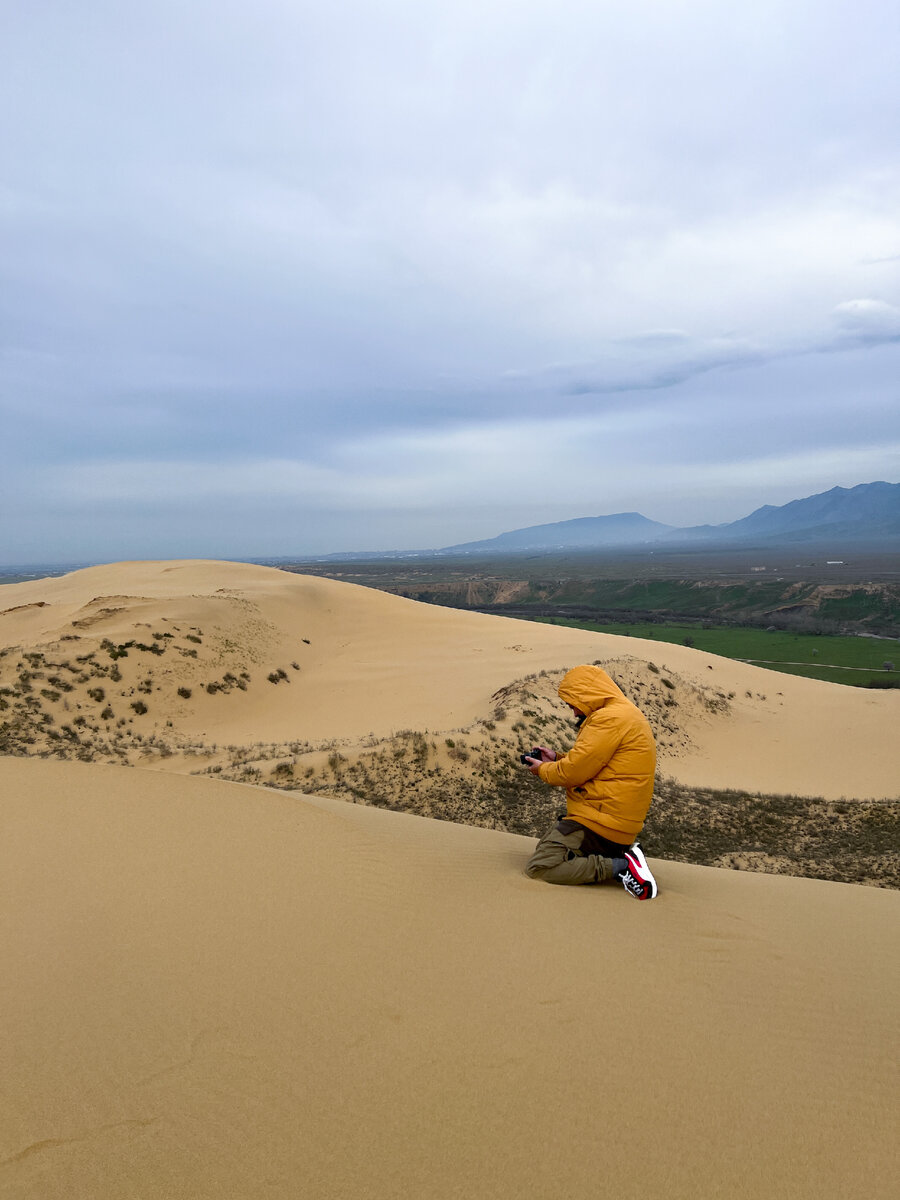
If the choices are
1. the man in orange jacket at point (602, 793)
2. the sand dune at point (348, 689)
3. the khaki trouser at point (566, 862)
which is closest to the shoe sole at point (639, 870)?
the man in orange jacket at point (602, 793)

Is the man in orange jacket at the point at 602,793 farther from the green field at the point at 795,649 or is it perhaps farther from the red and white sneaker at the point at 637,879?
the green field at the point at 795,649

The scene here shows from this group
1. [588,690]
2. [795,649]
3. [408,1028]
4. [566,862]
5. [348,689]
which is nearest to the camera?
[408,1028]

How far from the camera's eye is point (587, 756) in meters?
4.54

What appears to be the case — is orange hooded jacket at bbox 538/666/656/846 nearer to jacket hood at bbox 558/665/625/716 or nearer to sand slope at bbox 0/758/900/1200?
jacket hood at bbox 558/665/625/716

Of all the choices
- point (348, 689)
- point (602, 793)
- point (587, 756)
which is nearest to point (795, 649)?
point (348, 689)

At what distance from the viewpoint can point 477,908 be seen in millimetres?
3982

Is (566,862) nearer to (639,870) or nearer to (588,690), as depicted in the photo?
(639,870)

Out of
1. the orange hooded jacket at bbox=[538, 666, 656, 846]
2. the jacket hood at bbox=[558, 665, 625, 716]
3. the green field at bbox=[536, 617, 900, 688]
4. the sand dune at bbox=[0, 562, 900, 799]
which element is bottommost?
the green field at bbox=[536, 617, 900, 688]

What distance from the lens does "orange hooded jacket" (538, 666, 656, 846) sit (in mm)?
4531

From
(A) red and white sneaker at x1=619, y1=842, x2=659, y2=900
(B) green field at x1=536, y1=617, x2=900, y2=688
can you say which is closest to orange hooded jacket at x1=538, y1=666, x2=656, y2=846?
(A) red and white sneaker at x1=619, y1=842, x2=659, y2=900

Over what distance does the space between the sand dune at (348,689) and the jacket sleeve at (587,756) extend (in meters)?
7.62

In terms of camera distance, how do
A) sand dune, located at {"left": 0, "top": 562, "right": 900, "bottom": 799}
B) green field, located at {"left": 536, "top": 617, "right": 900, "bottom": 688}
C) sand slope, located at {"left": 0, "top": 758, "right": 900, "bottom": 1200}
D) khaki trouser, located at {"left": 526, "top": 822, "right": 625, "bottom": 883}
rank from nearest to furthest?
sand slope, located at {"left": 0, "top": 758, "right": 900, "bottom": 1200} → khaki trouser, located at {"left": 526, "top": 822, "right": 625, "bottom": 883} → sand dune, located at {"left": 0, "top": 562, "right": 900, "bottom": 799} → green field, located at {"left": 536, "top": 617, "right": 900, "bottom": 688}

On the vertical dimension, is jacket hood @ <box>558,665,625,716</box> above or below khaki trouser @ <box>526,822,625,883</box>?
above

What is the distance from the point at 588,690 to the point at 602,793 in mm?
825
